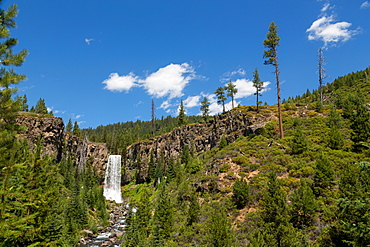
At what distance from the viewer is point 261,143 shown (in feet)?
111

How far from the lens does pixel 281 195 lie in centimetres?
1619

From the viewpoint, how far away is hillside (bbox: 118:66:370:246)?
13875mm

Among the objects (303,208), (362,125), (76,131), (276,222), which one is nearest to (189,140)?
(362,125)

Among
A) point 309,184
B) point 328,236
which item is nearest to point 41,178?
point 328,236

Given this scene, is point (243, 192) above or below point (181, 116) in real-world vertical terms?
below

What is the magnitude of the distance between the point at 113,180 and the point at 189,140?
33963 mm

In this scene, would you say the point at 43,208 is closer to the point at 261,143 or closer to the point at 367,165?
the point at 367,165

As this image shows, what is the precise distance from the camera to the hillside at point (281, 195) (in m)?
13.9

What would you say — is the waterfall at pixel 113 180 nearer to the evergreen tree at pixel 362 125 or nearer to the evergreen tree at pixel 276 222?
the evergreen tree at pixel 276 222

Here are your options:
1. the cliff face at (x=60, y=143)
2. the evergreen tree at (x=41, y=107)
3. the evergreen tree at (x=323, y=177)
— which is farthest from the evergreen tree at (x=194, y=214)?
the evergreen tree at (x=41, y=107)

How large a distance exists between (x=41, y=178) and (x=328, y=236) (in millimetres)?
20204

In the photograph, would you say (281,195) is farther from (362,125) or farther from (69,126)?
(69,126)

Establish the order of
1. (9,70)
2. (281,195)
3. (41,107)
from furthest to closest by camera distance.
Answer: (41,107) → (281,195) → (9,70)

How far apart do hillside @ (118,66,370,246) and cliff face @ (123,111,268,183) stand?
930 cm
